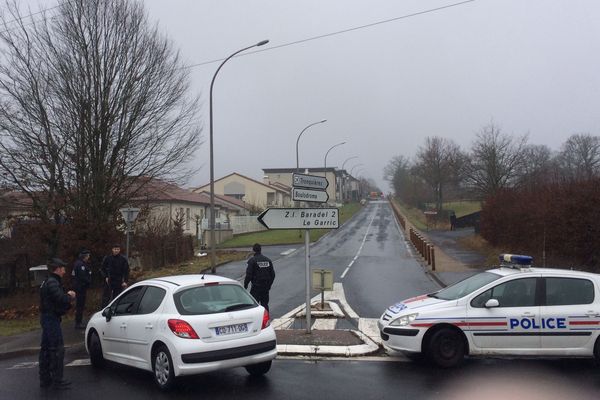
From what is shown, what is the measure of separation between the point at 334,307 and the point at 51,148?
10.1 m

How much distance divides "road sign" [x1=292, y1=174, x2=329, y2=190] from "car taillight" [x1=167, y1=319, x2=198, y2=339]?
13.3ft

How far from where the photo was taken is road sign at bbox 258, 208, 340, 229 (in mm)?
9930

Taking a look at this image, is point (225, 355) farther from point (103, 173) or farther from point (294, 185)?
point (103, 173)

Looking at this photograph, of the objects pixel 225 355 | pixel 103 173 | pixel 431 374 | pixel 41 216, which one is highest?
pixel 103 173

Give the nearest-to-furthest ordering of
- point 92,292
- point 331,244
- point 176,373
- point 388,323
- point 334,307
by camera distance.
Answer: point 176,373
point 388,323
point 334,307
point 92,292
point 331,244

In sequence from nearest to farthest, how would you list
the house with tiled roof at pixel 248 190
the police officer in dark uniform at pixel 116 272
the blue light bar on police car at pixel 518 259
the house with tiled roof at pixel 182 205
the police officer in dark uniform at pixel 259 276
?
the blue light bar on police car at pixel 518 259 < the police officer in dark uniform at pixel 259 276 < the police officer in dark uniform at pixel 116 272 < the house with tiled roof at pixel 182 205 < the house with tiled roof at pixel 248 190

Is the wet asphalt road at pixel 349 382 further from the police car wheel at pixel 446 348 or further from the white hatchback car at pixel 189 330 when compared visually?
the white hatchback car at pixel 189 330

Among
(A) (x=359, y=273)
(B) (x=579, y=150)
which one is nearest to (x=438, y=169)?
(B) (x=579, y=150)

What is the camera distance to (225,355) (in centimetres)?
679

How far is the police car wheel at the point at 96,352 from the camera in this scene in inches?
329

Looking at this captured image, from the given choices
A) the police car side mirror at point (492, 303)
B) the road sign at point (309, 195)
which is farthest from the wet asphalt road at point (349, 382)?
the road sign at point (309, 195)

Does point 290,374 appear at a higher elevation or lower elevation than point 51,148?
lower

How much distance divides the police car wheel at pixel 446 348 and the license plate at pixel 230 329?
2.75m

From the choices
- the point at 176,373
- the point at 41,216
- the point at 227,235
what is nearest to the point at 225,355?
the point at 176,373
